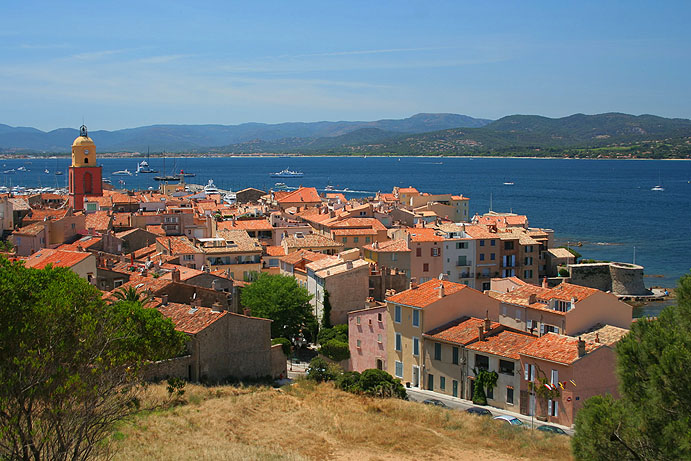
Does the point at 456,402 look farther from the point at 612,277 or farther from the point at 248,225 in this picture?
the point at 612,277

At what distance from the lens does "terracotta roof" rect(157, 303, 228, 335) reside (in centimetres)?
2748

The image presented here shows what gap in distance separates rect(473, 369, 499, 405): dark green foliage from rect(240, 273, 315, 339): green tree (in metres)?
11.0

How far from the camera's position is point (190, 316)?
1128 inches

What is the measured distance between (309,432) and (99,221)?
36995 millimetres

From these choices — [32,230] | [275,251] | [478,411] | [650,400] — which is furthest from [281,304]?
[650,400]

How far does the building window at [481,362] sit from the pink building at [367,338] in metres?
5.64

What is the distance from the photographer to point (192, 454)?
17.8 m

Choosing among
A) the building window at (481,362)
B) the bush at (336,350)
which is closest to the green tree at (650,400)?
the building window at (481,362)

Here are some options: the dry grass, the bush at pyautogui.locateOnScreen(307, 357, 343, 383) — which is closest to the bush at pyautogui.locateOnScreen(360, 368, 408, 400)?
the bush at pyautogui.locateOnScreen(307, 357, 343, 383)

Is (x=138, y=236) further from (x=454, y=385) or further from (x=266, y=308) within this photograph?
(x=454, y=385)

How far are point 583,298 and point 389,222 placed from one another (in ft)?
123

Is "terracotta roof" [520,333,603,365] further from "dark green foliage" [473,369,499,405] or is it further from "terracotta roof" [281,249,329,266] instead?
→ "terracotta roof" [281,249,329,266]

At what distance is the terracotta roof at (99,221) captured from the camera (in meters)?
52.5

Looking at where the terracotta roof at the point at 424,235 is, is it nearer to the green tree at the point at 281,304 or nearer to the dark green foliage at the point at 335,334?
the dark green foliage at the point at 335,334
